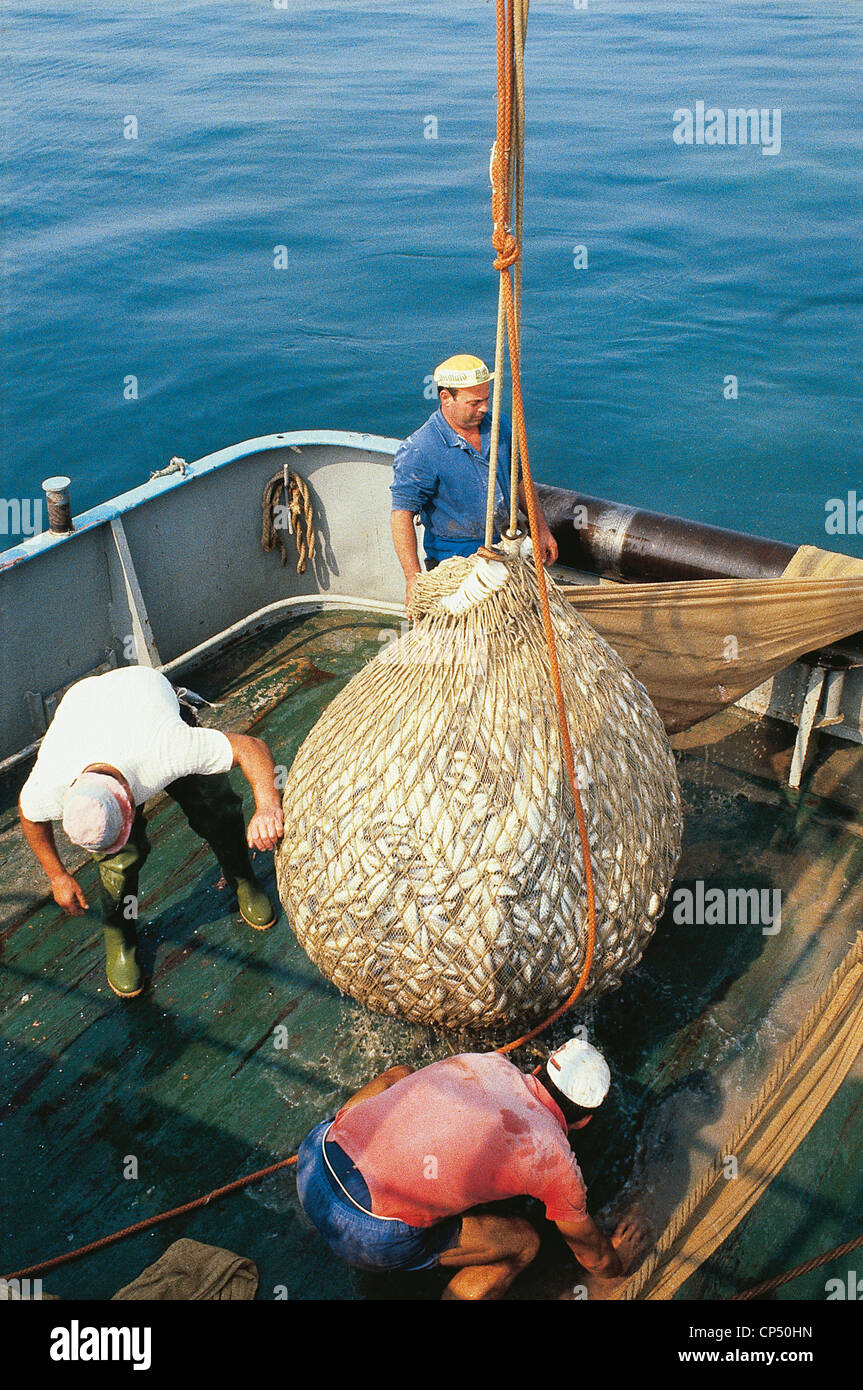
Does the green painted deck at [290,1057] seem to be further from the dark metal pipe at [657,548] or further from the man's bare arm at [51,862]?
the dark metal pipe at [657,548]

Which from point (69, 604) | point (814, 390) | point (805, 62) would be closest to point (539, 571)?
point (69, 604)

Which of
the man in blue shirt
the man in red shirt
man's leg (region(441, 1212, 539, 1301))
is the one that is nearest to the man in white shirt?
the man in red shirt

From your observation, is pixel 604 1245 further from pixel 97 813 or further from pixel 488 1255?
pixel 97 813

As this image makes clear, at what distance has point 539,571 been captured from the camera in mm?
2943

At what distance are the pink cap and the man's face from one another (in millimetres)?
1974

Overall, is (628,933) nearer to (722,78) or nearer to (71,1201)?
(71,1201)

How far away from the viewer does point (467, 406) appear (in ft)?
14.1

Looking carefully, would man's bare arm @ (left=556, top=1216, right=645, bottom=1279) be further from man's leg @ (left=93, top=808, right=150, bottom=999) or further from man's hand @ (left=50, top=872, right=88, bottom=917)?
man's hand @ (left=50, top=872, right=88, bottom=917)

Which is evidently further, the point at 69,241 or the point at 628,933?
the point at 69,241

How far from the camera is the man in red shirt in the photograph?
9.11 feet

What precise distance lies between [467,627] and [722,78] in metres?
24.3

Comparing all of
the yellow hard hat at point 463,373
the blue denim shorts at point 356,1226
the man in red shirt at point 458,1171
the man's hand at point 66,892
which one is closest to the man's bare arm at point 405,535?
the yellow hard hat at point 463,373

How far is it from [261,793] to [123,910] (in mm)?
840

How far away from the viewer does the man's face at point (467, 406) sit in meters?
4.24
